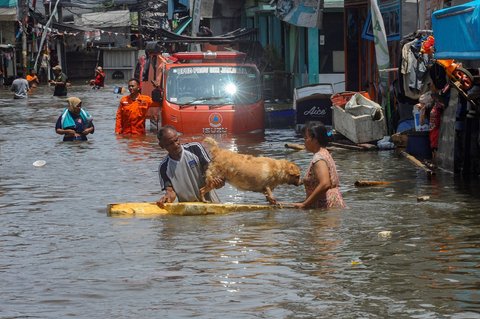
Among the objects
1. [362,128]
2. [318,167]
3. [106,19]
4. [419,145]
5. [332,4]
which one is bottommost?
[419,145]

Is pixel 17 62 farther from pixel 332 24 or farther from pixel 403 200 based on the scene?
pixel 403 200

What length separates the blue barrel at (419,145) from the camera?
1797cm

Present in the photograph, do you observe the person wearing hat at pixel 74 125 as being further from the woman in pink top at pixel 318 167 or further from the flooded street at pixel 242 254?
the woman in pink top at pixel 318 167

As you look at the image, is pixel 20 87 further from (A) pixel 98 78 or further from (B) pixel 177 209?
(B) pixel 177 209

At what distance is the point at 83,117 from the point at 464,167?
8.39 m

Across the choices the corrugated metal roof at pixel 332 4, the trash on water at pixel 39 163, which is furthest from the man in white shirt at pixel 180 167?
the corrugated metal roof at pixel 332 4

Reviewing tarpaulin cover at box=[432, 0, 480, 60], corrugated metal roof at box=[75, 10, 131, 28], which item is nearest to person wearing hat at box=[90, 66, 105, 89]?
corrugated metal roof at box=[75, 10, 131, 28]

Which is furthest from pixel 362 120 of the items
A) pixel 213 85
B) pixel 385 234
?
pixel 385 234

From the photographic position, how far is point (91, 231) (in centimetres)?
1159

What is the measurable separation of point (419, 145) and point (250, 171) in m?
6.97

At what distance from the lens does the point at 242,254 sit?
10.1 metres

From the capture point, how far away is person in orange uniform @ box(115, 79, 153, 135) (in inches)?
896

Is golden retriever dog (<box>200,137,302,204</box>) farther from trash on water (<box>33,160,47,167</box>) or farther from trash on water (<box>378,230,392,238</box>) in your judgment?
trash on water (<box>33,160,47,167</box>)

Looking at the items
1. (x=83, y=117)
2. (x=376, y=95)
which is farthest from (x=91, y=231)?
(x=376, y=95)
